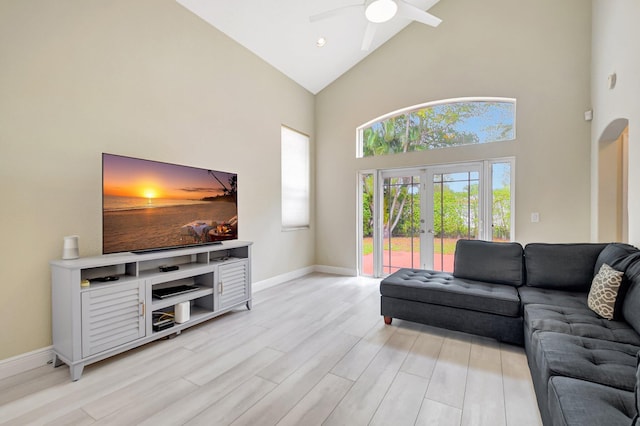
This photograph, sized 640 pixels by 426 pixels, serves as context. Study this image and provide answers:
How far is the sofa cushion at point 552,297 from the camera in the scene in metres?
2.29

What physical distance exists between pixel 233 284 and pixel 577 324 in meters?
3.07

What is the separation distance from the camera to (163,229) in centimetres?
276

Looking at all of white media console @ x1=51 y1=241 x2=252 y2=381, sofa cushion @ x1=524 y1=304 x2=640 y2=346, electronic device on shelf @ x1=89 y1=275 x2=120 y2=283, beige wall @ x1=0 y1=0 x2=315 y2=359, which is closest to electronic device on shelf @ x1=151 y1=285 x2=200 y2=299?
white media console @ x1=51 y1=241 x2=252 y2=381

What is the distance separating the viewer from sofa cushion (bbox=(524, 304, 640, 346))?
172cm

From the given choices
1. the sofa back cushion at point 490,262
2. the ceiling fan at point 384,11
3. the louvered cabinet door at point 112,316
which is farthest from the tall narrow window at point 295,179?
the sofa back cushion at point 490,262

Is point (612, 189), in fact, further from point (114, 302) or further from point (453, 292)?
point (114, 302)

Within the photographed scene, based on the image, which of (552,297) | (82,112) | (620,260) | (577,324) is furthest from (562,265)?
(82,112)

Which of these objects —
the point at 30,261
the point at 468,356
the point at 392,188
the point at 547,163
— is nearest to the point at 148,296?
the point at 30,261

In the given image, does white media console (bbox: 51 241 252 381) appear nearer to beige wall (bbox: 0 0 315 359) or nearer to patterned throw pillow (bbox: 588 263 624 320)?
beige wall (bbox: 0 0 315 359)

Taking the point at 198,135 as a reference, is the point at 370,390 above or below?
below

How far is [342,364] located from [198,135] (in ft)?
9.81

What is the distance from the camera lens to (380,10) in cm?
277

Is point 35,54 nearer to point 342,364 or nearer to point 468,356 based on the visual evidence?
point 342,364

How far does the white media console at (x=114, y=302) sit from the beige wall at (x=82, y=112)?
0.25m
